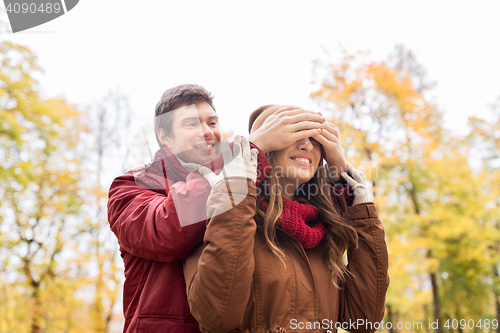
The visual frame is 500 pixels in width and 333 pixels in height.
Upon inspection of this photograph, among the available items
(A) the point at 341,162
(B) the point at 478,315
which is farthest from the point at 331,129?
(B) the point at 478,315

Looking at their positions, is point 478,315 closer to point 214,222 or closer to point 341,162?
point 341,162

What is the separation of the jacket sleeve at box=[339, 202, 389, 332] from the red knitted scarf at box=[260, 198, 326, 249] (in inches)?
11.0

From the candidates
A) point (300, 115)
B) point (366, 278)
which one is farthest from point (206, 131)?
point (366, 278)

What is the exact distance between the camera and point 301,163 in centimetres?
188

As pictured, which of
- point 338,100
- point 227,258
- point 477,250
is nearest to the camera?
point 227,258

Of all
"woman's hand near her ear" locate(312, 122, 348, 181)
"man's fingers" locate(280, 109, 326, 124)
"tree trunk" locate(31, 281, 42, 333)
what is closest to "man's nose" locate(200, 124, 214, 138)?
"man's fingers" locate(280, 109, 326, 124)

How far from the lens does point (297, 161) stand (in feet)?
6.15

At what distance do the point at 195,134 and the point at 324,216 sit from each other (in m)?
0.90

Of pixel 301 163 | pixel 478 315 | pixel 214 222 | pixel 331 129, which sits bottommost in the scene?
pixel 478 315

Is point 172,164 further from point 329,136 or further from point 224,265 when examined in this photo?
point 329,136

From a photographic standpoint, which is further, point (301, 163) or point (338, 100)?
point (338, 100)

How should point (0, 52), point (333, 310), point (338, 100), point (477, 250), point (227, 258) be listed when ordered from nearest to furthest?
point (227, 258)
point (333, 310)
point (0, 52)
point (338, 100)
point (477, 250)

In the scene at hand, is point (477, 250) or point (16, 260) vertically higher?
point (16, 260)

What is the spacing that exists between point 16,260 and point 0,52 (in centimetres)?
535
